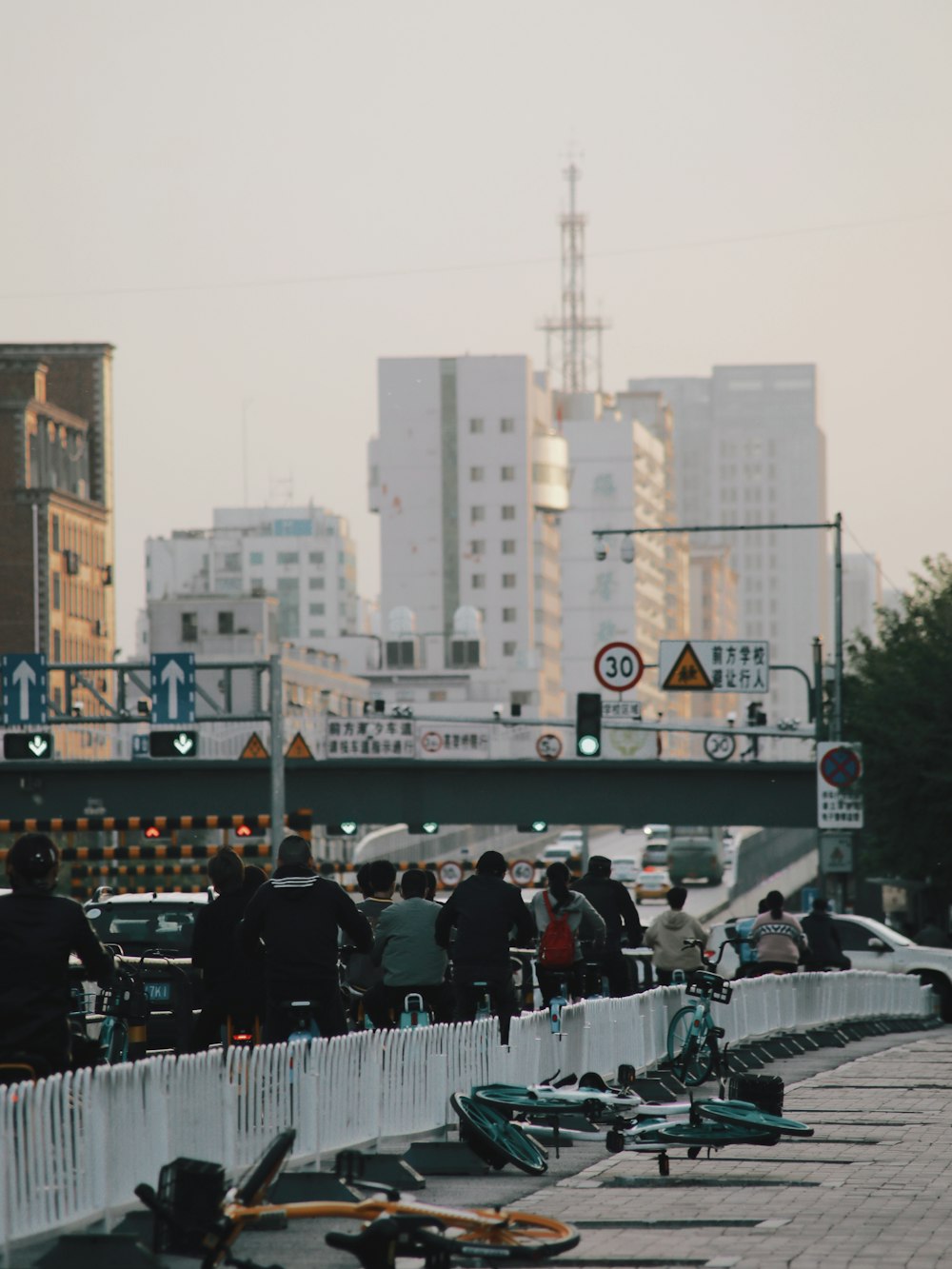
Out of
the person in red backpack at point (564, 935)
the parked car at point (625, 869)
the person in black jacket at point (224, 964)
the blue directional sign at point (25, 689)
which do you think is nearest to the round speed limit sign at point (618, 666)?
the blue directional sign at point (25, 689)

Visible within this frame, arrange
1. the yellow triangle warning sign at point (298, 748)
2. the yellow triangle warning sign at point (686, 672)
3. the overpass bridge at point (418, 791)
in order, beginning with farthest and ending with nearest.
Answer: the overpass bridge at point (418, 791) → the yellow triangle warning sign at point (298, 748) → the yellow triangle warning sign at point (686, 672)

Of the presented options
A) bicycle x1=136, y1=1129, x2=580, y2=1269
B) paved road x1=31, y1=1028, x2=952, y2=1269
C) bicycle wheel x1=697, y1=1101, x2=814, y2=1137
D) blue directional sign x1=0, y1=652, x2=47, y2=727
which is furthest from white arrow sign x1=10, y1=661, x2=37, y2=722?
bicycle x1=136, y1=1129, x2=580, y2=1269

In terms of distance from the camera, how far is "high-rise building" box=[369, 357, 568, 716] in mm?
189250

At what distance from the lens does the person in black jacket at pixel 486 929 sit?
16.2 meters

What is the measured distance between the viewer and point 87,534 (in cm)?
13625

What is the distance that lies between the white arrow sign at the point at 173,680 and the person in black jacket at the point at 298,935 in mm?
34060

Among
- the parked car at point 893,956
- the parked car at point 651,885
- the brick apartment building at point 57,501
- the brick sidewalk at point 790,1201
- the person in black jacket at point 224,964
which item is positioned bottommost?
the parked car at point 651,885

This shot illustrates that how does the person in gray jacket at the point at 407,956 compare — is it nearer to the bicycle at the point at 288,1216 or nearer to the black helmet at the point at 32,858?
the black helmet at the point at 32,858

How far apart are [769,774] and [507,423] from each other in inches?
5418

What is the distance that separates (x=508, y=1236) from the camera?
1066 centimetres

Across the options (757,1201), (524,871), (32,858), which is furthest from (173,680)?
(32,858)

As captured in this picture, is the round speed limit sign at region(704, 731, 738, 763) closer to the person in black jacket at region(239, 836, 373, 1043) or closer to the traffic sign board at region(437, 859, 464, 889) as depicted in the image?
the traffic sign board at region(437, 859, 464, 889)

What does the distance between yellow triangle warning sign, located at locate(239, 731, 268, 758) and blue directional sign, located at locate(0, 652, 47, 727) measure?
6058 millimetres

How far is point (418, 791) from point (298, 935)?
142 ft
